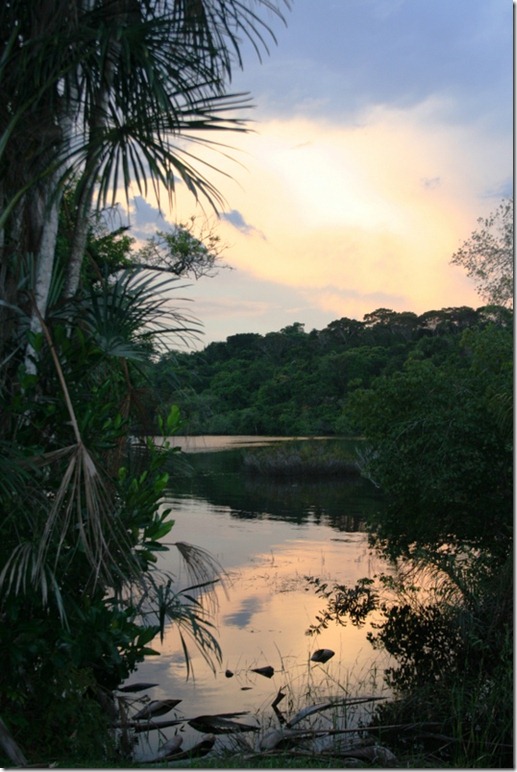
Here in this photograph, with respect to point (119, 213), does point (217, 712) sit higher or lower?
lower

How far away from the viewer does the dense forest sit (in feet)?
62.2

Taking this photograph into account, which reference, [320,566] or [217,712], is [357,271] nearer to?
[320,566]

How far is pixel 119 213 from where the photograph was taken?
183 inches

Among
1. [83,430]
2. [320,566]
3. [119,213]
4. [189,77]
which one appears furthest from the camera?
[320,566]

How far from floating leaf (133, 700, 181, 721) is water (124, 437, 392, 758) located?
74 mm

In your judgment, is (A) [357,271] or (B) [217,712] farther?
(A) [357,271]

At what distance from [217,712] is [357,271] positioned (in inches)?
206

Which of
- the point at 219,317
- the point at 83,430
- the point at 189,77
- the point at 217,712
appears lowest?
the point at 217,712

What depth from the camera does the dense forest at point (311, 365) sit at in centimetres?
1895

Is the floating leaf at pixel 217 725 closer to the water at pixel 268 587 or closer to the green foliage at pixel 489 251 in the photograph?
the water at pixel 268 587

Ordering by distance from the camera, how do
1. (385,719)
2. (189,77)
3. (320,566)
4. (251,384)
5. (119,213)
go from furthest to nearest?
(251,384), (320,566), (385,719), (119,213), (189,77)

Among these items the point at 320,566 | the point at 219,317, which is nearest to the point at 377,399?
the point at 219,317

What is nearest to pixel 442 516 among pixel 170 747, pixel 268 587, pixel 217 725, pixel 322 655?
pixel 322 655

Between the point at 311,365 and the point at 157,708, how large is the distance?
16878 millimetres
